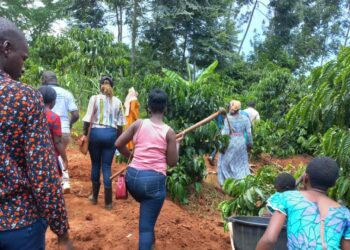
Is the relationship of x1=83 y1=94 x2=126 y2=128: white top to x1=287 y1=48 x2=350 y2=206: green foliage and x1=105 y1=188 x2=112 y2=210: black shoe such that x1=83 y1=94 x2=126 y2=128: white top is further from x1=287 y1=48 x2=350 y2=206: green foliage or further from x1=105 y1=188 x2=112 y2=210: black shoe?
x1=287 y1=48 x2=350 y2=206: green foliage

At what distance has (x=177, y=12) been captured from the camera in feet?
65.4

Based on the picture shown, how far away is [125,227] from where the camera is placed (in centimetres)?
467

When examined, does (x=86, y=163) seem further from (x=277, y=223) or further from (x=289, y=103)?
(x=289, y=103)

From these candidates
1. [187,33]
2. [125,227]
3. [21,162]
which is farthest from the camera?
[187,33]

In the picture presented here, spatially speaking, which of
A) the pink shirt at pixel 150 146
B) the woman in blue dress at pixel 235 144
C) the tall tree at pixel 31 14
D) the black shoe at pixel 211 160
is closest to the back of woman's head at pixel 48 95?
the pink shirt at pixel 150 146

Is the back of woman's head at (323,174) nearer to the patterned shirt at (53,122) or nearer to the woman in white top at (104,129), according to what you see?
the patterned shirt at (53,122)

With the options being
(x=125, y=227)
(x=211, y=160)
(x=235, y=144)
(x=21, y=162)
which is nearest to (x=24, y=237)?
(x=21, y=162)

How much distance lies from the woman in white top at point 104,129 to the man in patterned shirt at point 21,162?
310 cm

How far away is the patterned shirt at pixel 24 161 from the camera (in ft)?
5.64

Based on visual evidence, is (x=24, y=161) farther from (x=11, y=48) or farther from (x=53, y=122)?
(x=53, y=122)

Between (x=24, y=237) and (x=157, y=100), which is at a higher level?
(x=157, y=100)

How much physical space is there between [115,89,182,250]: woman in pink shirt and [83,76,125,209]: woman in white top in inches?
54.2

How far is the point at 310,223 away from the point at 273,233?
194 mm

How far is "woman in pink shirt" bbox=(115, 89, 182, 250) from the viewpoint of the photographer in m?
3.53
